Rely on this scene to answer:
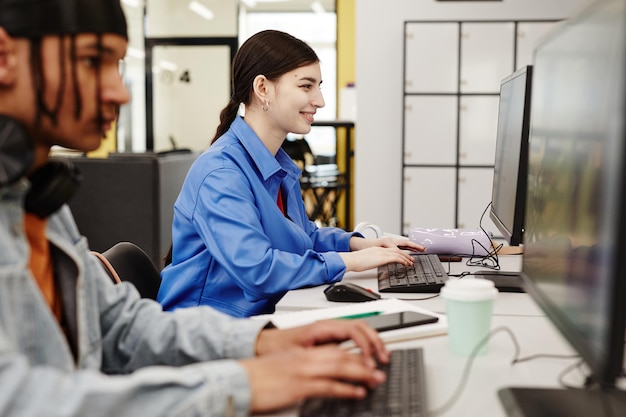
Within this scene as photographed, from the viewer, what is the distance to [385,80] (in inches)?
223

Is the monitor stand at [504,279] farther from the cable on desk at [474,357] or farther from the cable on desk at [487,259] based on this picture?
the cable on desk at [474,357]

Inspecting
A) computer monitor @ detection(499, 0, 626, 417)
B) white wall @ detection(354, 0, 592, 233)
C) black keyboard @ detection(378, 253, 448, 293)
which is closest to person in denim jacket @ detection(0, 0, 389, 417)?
computer monitor @ detection(499, 0, 626, 417)

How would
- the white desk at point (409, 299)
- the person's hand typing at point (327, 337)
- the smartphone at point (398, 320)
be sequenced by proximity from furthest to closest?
the white desk at point (409, 299) < the smartphone at point (398, 320) < the person's hand typing at point (327, 337)

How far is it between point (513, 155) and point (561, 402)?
91 centimetres

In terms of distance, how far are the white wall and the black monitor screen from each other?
4.54 metres

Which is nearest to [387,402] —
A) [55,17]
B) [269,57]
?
[55,17]

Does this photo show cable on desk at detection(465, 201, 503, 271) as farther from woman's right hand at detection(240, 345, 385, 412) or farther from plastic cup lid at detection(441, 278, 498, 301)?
woman's right hand at detection(240, 345, 385, 412)

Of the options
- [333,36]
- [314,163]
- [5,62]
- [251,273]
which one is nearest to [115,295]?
[5,62]

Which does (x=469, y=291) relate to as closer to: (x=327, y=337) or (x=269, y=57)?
(x=327, y=337)

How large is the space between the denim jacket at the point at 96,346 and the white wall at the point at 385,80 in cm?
459

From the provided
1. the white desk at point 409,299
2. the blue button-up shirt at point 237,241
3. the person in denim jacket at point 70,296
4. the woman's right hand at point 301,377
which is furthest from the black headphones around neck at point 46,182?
the blue button-up shirt at point 237,241

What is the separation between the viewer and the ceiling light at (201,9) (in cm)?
886

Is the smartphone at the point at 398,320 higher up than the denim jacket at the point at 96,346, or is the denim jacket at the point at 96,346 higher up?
the denim jacket at the point at 96,346

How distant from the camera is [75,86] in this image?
892mm
